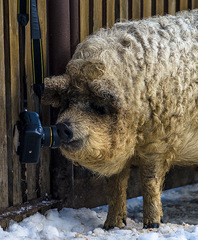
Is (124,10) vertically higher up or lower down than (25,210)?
higher up

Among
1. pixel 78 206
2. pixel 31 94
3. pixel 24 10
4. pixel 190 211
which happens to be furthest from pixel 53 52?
pixel 190 211

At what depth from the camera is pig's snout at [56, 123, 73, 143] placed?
328 cm

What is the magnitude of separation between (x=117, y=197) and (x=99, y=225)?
31cm

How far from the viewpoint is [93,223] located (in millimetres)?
4164

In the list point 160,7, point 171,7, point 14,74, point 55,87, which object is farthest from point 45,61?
point 171,7

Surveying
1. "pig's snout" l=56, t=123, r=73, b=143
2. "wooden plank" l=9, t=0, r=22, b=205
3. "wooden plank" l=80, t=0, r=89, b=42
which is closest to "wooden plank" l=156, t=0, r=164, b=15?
"wooden plank" l=80, t=0, r=89, b=42

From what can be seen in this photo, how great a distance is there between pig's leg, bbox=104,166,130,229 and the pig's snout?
1.01m

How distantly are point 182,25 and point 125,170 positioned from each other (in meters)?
1.45

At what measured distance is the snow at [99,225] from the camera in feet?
11.2

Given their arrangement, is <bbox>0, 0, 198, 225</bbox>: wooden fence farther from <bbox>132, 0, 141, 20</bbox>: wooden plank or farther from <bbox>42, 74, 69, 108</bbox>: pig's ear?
<bbox>42, 74, 69, 108</bbox>: pig's ear

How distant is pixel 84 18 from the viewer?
14.4 feet

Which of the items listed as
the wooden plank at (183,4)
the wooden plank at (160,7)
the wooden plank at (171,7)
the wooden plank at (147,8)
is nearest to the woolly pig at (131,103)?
the wooden plank at (147,8)

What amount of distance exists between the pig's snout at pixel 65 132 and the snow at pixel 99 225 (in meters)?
0.79

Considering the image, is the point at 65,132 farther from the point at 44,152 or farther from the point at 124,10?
the point at 124,10
